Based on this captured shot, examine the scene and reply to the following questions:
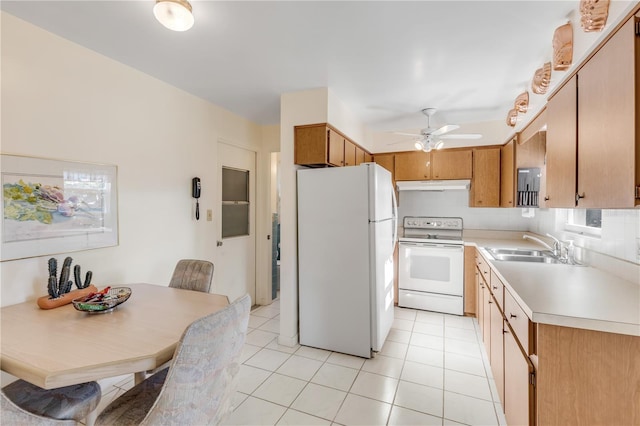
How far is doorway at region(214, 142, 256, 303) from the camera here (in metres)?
3.37

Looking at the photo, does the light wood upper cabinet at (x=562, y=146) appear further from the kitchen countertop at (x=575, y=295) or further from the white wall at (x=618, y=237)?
the kitchen countertop at (x=575, y=295)

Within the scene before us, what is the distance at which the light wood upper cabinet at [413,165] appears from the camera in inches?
161

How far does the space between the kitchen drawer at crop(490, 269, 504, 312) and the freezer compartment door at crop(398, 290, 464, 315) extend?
1393 mm

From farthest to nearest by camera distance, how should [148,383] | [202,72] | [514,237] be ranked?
[514,237]
[202,72]
[148,383]

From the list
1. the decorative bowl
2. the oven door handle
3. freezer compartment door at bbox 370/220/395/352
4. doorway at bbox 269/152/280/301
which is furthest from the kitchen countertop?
doorway at bbox 269/152/280/301

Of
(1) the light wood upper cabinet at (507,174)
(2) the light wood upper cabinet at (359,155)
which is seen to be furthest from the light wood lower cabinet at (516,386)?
(2) the light wood upper cabinet at (359,155)

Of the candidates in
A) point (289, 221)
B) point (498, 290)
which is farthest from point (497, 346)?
point (289, 221)

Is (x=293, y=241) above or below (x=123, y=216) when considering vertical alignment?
below

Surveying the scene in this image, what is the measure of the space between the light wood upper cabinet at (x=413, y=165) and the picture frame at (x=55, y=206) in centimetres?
342

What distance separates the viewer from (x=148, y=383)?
4.65ft

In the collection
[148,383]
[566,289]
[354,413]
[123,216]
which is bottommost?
A: [354,413]

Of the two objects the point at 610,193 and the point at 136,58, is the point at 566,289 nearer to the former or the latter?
the point at 610,193

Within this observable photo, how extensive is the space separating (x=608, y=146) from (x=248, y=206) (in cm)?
344

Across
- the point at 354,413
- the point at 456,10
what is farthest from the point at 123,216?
the point at 456,10
